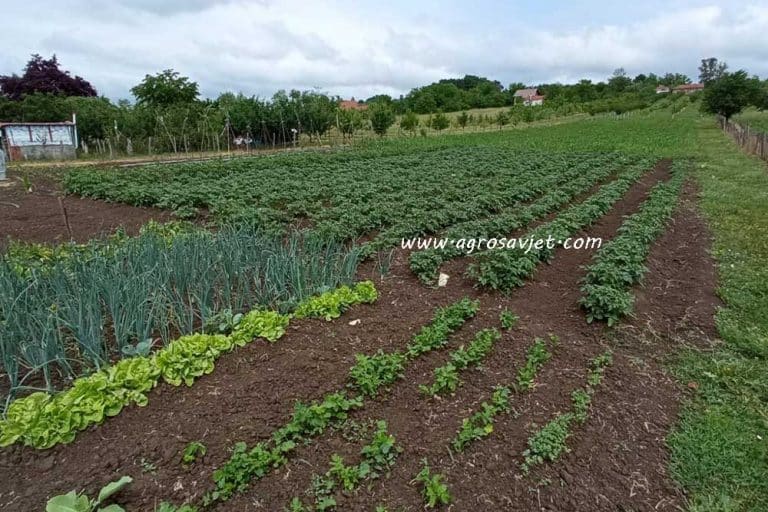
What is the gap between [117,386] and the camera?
8.74 ft

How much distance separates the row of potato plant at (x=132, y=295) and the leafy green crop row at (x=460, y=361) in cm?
137

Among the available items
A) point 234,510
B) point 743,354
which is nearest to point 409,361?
point 234,510

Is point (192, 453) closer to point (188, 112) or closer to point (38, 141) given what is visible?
point (38, 141)

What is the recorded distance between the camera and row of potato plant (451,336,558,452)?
2.68 m

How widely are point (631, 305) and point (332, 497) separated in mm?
3563

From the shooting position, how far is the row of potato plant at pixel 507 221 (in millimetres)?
5242

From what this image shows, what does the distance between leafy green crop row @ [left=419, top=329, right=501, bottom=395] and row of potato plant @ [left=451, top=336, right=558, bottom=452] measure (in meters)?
0.28

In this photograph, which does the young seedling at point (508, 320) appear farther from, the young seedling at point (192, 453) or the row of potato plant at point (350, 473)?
the young seedling at point (192, 453)

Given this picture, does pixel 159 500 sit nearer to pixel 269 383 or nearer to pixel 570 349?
pixel 269 383

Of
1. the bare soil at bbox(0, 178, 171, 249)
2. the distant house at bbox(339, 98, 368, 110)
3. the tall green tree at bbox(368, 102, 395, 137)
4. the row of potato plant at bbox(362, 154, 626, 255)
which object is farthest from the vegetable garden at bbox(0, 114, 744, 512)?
the distant house at bbox(339, 98, 368, 110)

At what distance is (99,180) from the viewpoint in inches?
421

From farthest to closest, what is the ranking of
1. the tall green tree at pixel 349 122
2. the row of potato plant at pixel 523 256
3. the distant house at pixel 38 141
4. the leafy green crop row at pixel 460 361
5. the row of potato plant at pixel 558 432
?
1. the tall green tree at pixel 349 122
2. the distant house at pixel 38 141
3. the row of potato plant at pixel 523 256
4. the leafy green crop row at pixel 460 361
5. the row of potato plant at pixel 558 432

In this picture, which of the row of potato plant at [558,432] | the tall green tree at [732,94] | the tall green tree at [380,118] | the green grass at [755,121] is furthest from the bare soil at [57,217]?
the tall green tree at [732,94]

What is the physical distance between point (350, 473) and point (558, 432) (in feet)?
4.24
